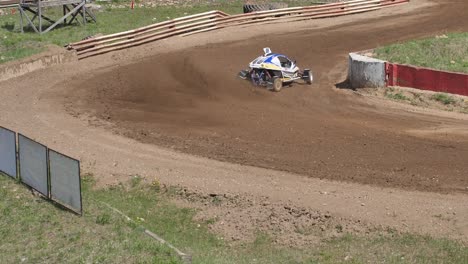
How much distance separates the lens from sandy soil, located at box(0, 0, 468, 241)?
16797 mm

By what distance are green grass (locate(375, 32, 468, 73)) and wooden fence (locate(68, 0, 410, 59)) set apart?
33.8 ft

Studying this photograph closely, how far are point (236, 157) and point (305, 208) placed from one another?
3.80 meters

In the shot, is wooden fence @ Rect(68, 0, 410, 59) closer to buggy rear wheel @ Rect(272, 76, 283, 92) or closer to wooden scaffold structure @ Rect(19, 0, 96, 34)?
wooden scaffold structure @ Rect(19, 0, 96, 34)

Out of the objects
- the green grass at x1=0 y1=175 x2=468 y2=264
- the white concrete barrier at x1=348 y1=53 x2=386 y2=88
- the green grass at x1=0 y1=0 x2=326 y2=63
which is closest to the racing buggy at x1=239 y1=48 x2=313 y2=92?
the white concrete barrier at x1=348 y1=53 x2=386 y2=88

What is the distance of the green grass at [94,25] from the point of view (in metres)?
32.1

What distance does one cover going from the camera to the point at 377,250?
14.6 metres

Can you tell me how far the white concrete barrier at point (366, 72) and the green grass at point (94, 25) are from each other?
12587 mm

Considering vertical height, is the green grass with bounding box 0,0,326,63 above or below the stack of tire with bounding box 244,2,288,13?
below

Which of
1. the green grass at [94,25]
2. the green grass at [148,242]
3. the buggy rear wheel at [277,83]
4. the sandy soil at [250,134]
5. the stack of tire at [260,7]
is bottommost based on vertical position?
the green grass at [148,242]

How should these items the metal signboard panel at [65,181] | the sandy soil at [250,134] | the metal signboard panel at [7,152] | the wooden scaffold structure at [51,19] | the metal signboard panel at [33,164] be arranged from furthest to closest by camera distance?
the wooden scaffold structure at [51,19]
the metal signboard panel at [7,152]
the sandy soil at [250,134]
the metal signboard panel at [33,164]
the metal signboard panel at [65,181]

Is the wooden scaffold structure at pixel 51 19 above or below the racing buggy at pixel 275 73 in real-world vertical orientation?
above

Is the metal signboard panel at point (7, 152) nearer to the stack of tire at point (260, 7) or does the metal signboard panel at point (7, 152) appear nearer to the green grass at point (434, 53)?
the green grass at point (434, 53)

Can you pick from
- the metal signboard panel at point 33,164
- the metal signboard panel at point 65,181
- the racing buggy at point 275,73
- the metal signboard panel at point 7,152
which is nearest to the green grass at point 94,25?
the racing buggy at point 275,73

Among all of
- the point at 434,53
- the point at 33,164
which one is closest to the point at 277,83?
the point at 434,53
